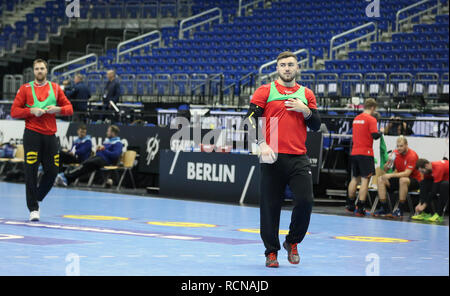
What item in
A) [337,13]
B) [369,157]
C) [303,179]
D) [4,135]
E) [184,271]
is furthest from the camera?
[337,13]

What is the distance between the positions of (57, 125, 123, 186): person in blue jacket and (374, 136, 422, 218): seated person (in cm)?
645

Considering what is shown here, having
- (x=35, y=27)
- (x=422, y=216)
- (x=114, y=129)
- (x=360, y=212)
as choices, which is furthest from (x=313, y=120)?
(x=35, y=27)

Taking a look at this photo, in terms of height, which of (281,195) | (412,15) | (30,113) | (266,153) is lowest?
(281,195)

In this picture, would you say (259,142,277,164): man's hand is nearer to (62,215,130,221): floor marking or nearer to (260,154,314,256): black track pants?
(260,154,314,256): black track pants

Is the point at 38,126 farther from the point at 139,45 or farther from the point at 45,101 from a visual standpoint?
the point at 139,45

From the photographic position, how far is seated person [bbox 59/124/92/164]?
18.5 m

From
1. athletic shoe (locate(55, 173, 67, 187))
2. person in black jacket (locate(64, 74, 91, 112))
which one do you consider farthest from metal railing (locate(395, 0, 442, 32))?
athletic shoe (locate(55, 173, 67, 187))

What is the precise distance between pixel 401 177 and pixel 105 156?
700 centimetres

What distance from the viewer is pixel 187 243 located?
8.88 m

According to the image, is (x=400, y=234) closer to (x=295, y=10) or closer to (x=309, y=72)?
(x=309, y=72)

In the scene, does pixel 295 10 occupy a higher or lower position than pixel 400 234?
higher

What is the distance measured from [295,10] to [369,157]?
52.8 feet
